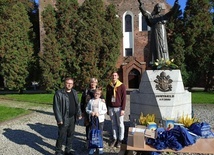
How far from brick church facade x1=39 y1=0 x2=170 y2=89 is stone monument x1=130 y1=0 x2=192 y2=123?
1920 centimetres

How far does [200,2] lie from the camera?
2328cm

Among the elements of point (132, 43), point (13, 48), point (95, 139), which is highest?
point (132, 43)

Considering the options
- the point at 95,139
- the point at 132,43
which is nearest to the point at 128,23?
the point at 132,43

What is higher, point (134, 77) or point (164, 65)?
point (164, 65)

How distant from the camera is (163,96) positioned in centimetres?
638

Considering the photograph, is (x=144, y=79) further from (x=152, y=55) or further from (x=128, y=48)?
(x=128, y=48)

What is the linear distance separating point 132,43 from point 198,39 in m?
7.25

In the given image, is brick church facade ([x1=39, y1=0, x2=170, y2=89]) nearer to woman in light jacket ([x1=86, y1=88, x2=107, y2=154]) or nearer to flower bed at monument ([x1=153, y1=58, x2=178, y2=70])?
flower bed at monument ([x1=153, y1=58, x2=178, y2=70])

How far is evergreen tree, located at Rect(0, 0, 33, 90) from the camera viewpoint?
2141 centimetres

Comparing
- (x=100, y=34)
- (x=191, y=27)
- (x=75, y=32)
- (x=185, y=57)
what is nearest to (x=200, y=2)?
(x=191, y=27)

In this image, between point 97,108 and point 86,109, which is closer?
point 97,108

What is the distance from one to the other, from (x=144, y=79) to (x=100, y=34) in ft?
52.3

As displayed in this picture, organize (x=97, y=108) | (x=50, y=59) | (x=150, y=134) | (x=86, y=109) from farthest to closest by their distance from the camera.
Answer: (x=50, y=59)
(x=86, y=109)
(x=97, y=108)
(x=150, y=134)

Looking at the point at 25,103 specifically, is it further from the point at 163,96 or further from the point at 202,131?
the point at 202,131
